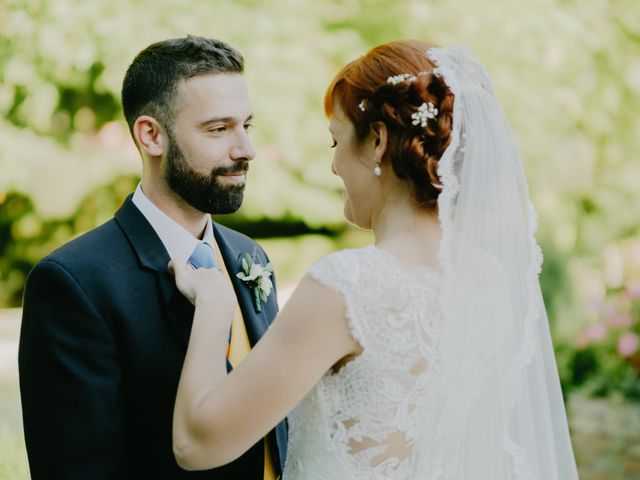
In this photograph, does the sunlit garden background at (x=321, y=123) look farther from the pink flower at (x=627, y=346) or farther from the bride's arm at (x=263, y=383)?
the bride's arm at (x=263, y=383)

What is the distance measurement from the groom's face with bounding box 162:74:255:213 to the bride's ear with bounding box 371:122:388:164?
19.9 inches

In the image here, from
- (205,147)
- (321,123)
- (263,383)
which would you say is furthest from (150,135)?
(321,123)

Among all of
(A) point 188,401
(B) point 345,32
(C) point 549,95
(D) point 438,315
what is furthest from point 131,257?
(C) point 549,95

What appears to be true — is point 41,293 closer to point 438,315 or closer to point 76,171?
point 438,315

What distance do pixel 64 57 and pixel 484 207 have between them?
5726 mm

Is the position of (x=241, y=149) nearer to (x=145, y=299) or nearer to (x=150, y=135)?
(x=150, y=135)

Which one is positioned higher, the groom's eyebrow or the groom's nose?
the groom's eyebrow

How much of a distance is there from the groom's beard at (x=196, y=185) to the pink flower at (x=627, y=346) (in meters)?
5.04

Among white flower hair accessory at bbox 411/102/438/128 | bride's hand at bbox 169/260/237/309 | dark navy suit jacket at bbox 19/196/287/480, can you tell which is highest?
white flower hair accessory at bbox 411/102/438/128

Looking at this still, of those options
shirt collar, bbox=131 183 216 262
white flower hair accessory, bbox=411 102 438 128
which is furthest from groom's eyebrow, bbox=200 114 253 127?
white flower hair accessory, bbox=411 102 438 128

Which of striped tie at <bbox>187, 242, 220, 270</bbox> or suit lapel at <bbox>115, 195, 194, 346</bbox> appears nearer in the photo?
suit lapel at <bbox>115, 195, 194, 346</bbox>

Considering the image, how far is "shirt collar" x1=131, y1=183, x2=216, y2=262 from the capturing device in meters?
2.50

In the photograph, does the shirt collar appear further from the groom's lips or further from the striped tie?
the groom's lips

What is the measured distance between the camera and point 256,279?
2.73m
